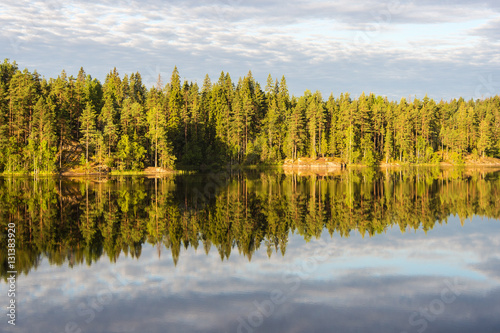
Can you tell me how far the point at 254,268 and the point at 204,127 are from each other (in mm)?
110377

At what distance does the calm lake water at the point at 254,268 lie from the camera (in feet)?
44.7

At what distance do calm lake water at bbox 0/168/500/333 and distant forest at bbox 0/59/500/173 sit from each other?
54.4 meters

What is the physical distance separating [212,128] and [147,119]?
109ft

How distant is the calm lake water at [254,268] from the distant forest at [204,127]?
178ft

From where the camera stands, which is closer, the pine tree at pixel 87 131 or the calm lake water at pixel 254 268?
the calm lake water at pixel 254 268

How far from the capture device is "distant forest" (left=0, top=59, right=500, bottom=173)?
285 ft

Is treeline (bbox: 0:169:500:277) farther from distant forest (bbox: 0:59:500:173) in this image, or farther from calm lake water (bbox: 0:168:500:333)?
distant forest (bbox: 0:59:500:173)

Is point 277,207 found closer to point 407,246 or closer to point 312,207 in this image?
point 312,207

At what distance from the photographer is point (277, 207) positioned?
36.5 metres

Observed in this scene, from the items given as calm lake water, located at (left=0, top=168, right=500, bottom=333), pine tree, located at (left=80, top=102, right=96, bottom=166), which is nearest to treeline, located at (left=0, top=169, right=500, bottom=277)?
calm lake water, located at (left=0, top=168, right=500, bottom=333)

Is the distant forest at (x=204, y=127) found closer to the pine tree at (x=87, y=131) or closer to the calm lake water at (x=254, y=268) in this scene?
the pine tree at (x=87, y=131)

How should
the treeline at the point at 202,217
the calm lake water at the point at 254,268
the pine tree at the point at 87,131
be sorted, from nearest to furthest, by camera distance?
1. the calm lake water at the point at 254,268
2. the treeline at the point at 202,217
3. the pine tree at the point at 87,131

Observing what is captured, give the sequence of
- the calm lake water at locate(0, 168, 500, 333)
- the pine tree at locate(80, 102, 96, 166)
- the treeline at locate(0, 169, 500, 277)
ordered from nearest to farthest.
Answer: the calm lake water at locate(0, 168, 500, 333)
the treeline at locate(0, 169, 500, 277)
the pine tree at locate(80, 102, 96, 166)

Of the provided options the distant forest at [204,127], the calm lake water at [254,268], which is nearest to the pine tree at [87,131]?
the distant forest at [204,127]
